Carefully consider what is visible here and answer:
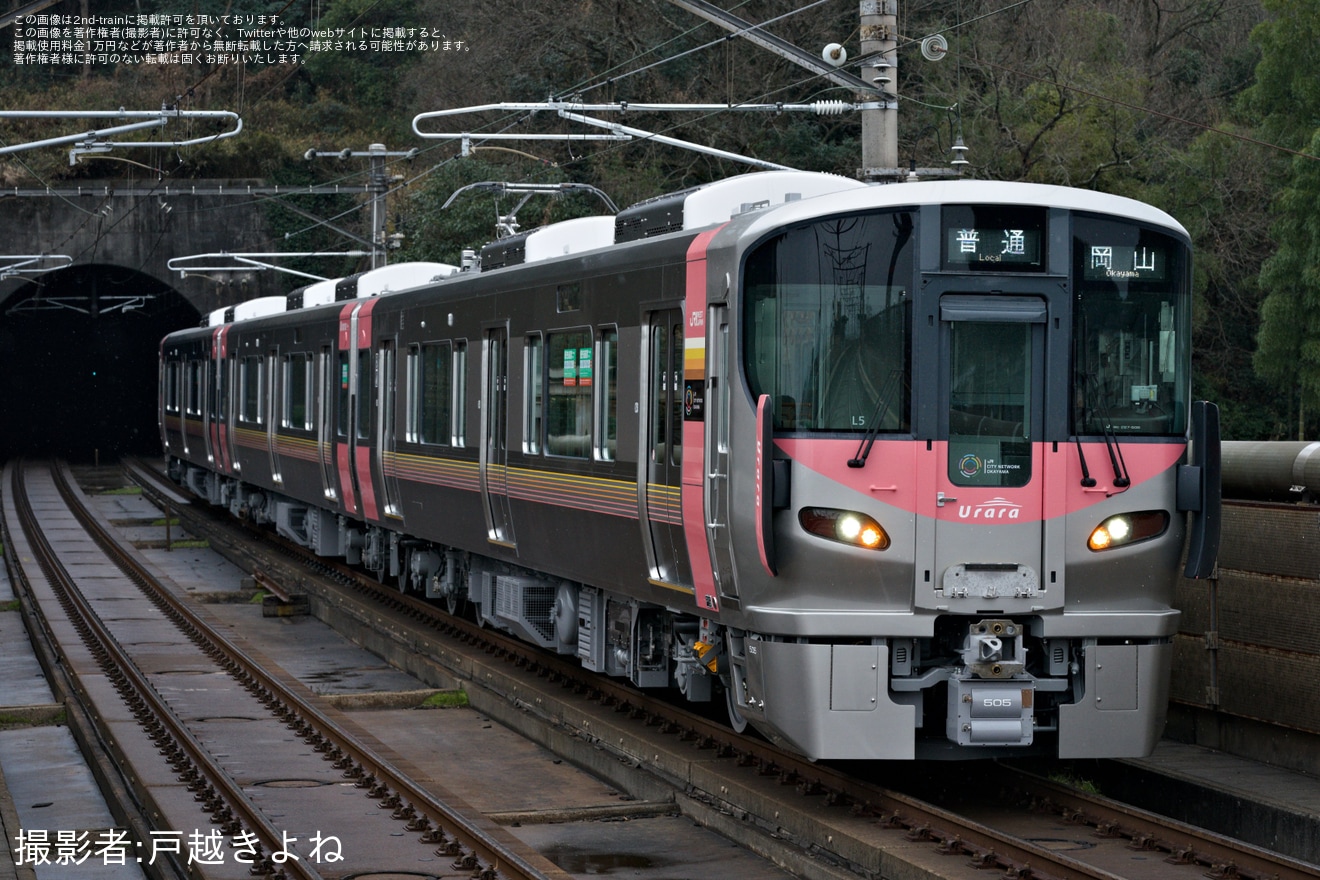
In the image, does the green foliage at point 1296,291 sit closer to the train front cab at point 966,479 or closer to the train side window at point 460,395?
the train side window at point 460,395

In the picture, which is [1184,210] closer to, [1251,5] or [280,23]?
[1251,5]

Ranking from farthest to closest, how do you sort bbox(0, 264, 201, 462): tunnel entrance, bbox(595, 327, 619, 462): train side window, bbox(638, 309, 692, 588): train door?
bbox(0, 264, 201, 462): tunnel entrance, bbox(595, 327, 619, 462): train side window, bbox(638, 309, 692, 588): train door

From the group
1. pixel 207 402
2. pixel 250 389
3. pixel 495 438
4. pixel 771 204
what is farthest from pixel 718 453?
pixel 207 402

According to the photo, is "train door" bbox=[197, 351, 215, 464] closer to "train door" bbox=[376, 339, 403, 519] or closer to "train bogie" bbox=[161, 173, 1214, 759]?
"train door" bbox=[376, 339, 403, 519]

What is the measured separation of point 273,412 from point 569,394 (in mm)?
13067

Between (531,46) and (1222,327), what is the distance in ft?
53.9

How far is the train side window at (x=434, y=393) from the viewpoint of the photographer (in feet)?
51.8

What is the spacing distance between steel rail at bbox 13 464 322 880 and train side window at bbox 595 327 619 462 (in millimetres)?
2952

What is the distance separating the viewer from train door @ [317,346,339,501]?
2083cm

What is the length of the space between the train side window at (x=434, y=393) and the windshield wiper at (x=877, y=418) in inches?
278

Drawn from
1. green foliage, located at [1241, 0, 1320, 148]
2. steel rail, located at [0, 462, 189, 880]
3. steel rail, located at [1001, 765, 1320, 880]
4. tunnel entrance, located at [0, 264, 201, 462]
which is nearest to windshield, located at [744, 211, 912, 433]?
steel rail, located at [1001, 765, 1320, 880]

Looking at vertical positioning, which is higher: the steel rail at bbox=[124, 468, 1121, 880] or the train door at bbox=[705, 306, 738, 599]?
the train door at bbox=[705, 306, 738, 599]

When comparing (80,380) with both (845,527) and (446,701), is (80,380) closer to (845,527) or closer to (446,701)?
(446,701)

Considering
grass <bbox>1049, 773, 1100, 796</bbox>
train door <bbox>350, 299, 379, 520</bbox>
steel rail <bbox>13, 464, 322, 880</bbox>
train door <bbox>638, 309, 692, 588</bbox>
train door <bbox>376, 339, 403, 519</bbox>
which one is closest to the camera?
steel rail <bbox>13, 464, 322, 880</bbox>
